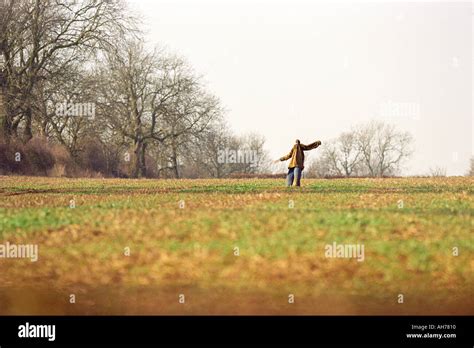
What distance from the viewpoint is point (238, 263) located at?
1067 centimetres

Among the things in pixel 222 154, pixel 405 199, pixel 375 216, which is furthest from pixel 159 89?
pixel 375 216

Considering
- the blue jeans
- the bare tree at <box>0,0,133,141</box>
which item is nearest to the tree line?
the bare tree at <box>0,0,133,141</box>

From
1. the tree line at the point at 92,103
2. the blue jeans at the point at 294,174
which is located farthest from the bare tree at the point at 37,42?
the blue jeans at the point at 294,174

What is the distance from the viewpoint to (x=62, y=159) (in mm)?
38156

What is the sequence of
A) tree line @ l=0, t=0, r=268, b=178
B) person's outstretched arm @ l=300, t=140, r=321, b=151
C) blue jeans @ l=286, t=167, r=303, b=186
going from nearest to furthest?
1. person's outstretched arm @ l=300, t=140, r=321, b=151
2. blue jeans @ l=286, t=167, r=303, b=186
3. tree line @ l=0, t=0, r=268, b=178

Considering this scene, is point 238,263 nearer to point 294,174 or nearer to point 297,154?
point 297,154

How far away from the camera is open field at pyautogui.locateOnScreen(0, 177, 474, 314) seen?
31.4ft

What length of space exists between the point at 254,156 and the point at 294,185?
38233mm

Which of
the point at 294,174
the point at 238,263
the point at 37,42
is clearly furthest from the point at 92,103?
the point at 238,263

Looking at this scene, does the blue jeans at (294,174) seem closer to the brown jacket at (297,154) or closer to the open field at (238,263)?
the brown jacket at (297,154)

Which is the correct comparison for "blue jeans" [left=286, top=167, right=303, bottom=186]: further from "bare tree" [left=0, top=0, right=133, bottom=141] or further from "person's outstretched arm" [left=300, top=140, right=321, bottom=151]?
"bare tree" [left=0, top=0, right=133, bottom=141]

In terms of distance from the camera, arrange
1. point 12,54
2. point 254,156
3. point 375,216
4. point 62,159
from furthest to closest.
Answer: point 254,156, point 12,54, point 62,159, point 375,216

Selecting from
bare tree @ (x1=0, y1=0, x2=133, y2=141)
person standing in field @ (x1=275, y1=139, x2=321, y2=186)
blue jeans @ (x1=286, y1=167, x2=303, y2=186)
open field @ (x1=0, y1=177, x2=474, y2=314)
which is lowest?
open field @ (x1=0, y1=177, x2=474, y2=314)

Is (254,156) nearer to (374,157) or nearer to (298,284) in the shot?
(374,157)
